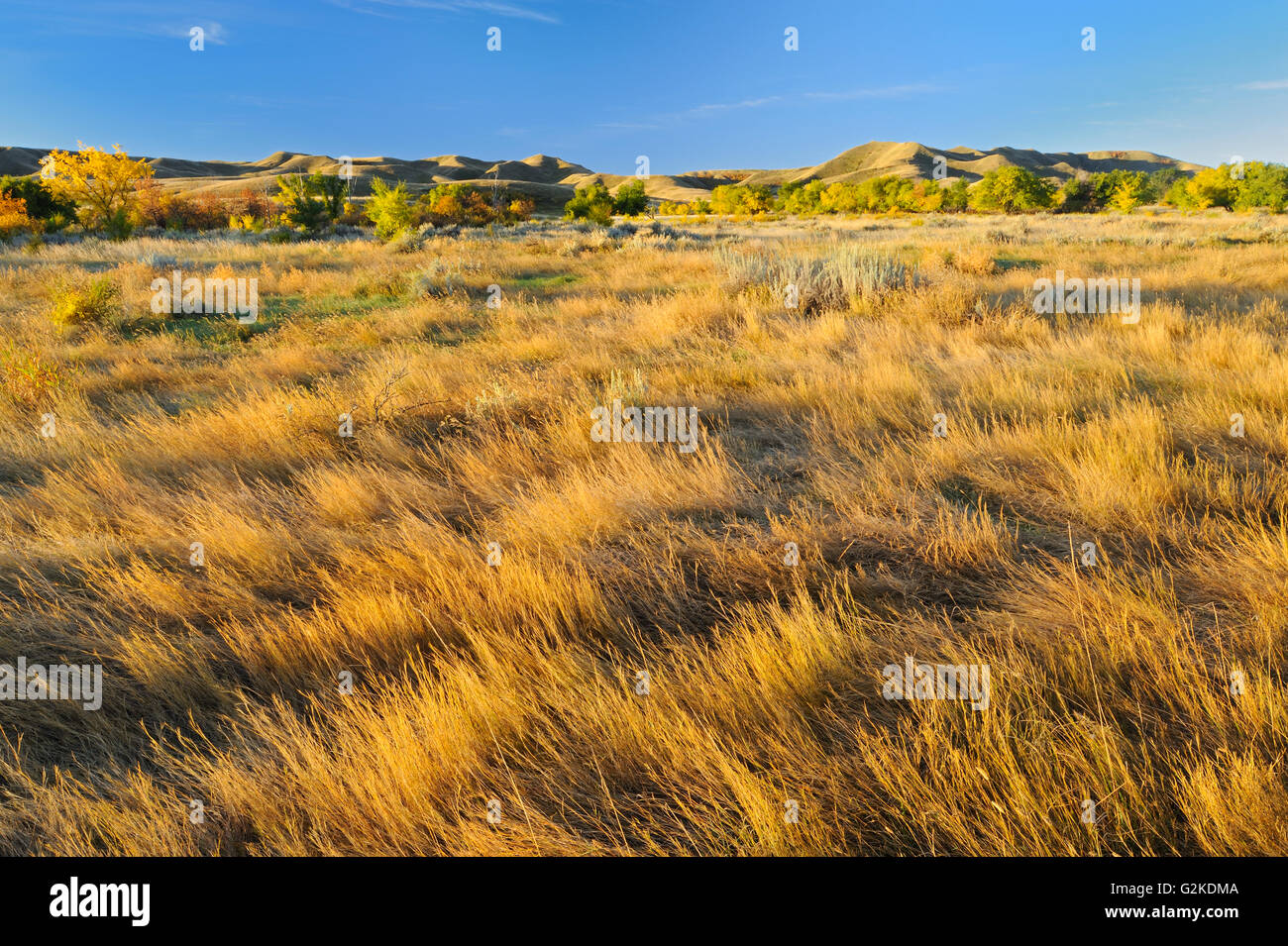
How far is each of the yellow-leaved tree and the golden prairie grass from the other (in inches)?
1120

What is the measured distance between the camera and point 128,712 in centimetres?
227

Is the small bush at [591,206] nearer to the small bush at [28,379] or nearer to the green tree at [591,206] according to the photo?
the green tree at [591,206]

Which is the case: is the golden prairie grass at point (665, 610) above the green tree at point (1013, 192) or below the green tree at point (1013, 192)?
below

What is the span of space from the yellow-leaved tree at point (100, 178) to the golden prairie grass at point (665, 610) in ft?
93.3

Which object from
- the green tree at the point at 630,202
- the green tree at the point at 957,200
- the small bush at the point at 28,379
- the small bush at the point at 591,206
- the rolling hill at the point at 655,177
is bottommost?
the small bush at the point at 28,379

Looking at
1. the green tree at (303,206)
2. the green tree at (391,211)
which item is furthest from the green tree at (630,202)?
the green tree at (303,206)

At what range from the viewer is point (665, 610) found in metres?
2.62

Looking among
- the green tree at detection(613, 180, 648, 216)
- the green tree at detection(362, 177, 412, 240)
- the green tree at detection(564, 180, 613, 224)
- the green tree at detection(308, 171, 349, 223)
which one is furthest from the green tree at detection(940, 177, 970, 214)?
the green tree at detection(308, 171, 349, 223)

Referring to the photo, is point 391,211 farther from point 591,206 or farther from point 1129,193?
point 1129,193

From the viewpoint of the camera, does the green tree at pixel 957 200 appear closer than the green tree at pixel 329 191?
→ No

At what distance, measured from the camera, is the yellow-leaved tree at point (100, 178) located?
2577 centimetres

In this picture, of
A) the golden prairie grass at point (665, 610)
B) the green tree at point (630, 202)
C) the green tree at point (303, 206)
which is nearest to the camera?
the golden prairie grass at point (665, 610)
